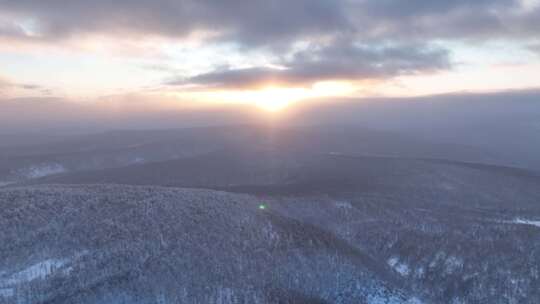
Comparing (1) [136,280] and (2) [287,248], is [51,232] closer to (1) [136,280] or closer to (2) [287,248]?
(1) [136,280]

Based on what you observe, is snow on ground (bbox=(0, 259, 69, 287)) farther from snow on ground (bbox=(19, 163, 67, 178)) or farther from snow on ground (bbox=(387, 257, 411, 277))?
snow on ground (bbox=(19, 163, 67, 178))

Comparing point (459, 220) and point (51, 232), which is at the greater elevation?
point (51, 232)

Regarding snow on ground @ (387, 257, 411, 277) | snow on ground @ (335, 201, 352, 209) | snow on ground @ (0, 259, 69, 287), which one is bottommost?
snow on ground @ (387, 257, 411, 277)

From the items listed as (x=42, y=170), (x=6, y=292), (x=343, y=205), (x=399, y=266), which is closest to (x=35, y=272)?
(x=6, y=292)

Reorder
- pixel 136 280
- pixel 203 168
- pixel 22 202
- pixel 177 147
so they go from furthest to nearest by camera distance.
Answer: pixel 177 147, pixel 203 168, pixel 22 202, pixel 136 280

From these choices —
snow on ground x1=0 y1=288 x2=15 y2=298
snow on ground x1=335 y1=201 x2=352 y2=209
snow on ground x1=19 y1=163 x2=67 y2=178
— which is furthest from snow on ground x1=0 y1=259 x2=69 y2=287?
snow on ground x1=19 y1=163 x2=67 y2=178

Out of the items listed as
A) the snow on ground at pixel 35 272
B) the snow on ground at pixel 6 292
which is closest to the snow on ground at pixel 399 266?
the snow on ground at pixel 35 272

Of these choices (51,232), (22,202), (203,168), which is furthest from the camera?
(203,168)

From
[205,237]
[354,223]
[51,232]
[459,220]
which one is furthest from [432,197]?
[51,232]

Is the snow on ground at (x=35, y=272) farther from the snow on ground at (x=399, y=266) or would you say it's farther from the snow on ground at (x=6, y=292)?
the snow on ground at (x=399, y=266)
